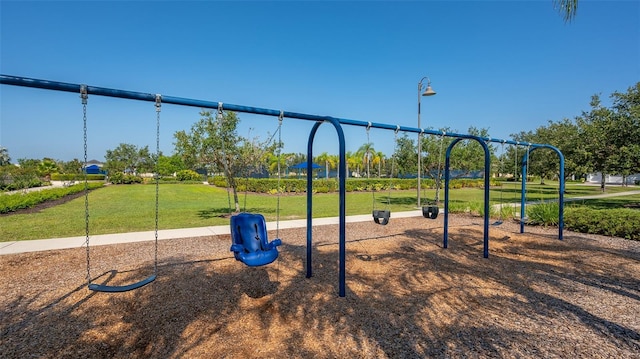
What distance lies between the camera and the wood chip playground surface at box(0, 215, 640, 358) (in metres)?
3.16

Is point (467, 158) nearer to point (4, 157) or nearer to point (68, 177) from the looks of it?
point (68, 177)

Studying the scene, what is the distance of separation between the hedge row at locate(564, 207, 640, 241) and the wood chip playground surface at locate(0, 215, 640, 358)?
2047 millimetres

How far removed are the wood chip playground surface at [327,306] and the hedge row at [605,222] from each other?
2.05 meters

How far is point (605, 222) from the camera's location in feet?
28.7

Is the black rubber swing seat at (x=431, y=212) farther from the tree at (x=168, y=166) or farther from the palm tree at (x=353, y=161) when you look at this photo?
the palm tree at (x=353, y=161)

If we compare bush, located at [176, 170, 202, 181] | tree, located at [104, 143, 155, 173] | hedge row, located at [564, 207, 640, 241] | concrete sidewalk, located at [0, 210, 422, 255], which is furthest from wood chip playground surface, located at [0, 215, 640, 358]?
tree, located at [104, 143, 155, 173]

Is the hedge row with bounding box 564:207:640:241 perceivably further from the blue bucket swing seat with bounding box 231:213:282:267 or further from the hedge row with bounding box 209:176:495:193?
the hedge row with bounding box 209:176:495:193

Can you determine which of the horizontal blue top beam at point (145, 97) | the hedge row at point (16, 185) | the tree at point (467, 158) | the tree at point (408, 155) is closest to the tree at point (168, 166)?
the hedge row at point (16, 185)

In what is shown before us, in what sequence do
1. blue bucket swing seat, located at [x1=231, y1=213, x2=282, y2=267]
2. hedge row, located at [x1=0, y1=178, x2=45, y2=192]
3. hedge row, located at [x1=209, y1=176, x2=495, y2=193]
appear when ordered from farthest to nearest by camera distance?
1. hedge row, located at [x1=209, y1=176, x2=495, y2=193]
2. hedge row, located at [x1=0, y1=178, x2=45, y2=192]
3. blue bucket swing seat, located at [x1=231, y1=213, x2=282, y2=267]

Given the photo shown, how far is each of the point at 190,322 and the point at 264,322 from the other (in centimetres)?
84

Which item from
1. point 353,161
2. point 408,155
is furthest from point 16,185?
point 353,161

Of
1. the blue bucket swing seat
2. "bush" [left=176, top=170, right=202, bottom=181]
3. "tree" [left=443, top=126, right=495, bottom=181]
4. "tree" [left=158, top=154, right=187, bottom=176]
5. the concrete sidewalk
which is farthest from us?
"tree" [left=158, top=154, right=187, bottom=176]

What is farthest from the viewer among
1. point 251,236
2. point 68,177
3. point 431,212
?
point 68,177

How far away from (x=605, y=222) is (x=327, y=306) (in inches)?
356
